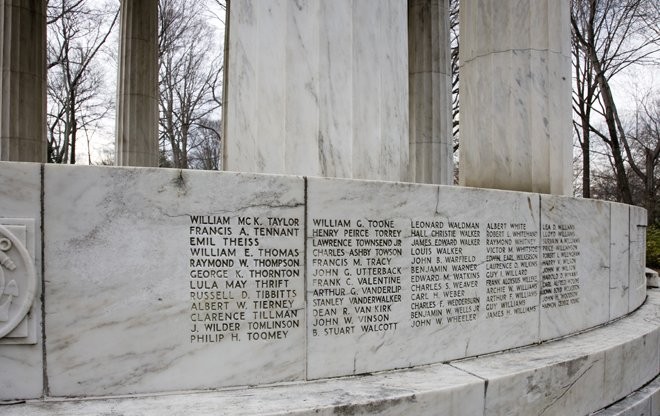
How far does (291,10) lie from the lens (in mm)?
5770

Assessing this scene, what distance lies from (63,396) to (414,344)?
3.39 metres

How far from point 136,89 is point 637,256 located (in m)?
16.7

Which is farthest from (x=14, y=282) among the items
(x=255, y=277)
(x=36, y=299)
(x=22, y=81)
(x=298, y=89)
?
(x=22, y=81)

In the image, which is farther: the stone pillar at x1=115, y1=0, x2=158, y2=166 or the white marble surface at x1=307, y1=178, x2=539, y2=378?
the stone pillar at x1=115, y1=0, x2=158, y2=166

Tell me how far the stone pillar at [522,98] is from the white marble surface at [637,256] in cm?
197

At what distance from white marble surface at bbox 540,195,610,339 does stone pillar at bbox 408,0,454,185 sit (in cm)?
849

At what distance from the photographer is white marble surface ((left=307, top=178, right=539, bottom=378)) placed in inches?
189

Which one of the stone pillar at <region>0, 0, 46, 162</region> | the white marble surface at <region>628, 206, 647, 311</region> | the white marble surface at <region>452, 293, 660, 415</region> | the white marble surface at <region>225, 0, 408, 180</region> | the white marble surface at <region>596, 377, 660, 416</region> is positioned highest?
the stone pillar at <region>0, 0, 46, 162</region>

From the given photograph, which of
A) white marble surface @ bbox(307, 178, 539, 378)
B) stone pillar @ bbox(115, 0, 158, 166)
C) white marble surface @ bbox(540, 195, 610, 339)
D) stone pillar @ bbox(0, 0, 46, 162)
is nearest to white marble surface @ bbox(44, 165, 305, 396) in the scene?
white marble surface @ bbox(307, 178, 539, 378)

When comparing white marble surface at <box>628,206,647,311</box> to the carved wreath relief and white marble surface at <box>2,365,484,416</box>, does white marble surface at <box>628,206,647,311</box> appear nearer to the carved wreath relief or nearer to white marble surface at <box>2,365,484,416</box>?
white marble surface at <box>2,365,484,416</box>

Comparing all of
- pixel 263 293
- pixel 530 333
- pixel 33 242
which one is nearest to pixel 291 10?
pixel 263 293

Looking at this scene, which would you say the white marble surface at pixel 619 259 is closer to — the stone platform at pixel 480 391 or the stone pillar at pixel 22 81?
the stone platform at pixel 480 391

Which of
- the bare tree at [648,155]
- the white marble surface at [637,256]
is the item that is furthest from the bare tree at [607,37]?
the white marble surface at [637,256]

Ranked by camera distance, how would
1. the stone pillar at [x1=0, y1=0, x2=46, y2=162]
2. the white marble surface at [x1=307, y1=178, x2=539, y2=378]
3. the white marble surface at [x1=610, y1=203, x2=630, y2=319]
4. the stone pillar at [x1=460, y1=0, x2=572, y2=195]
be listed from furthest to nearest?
the stone pillar at [x1=0, y1=0, x2=46, y2=162]
the white marble surface at [x1=610, y1=203, x2=630, y2=319]
the stone pillar at [x1=460, y1=0, x2=572, y2=195]
the white marble surface at [x1=307, y1=178, x2=539, y2=378]
